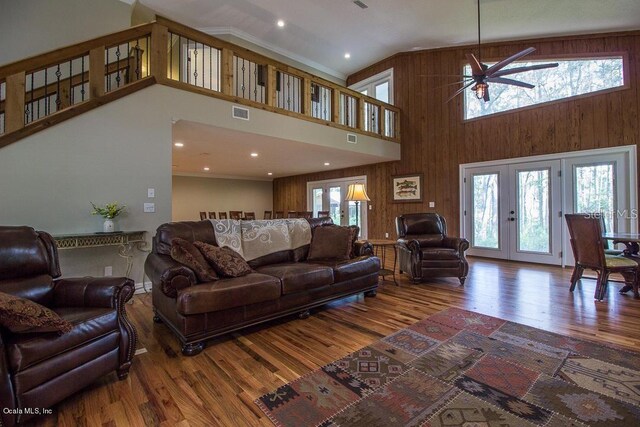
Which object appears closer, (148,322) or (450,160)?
(148,322)

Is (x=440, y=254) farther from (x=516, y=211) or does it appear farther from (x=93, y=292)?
(x=93, y=292)

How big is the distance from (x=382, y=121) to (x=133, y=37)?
5015 millimetres

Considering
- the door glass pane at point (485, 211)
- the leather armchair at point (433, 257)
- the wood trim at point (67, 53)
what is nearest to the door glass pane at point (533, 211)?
the door glass pane at point (485, 211)

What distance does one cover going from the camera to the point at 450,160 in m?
6.61

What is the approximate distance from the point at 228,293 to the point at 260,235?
3.84 feet

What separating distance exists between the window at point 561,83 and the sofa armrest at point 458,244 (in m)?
3.41

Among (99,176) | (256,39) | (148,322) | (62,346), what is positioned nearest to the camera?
(62,346)

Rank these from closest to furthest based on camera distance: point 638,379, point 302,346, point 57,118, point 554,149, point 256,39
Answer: point 638,379 → point 302,346 → point 57,118 → point 554,149 → point 256,39

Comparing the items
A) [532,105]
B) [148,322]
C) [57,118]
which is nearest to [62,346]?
[148,322]

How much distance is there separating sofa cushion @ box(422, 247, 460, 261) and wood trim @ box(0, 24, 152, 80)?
478 centimetres

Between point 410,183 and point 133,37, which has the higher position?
point 133,37

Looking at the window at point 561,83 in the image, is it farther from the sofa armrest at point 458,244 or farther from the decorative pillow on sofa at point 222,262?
the decorative pillow on sofa at point 222,262

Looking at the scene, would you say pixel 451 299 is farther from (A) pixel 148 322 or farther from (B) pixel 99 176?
(B) pixel 99 176

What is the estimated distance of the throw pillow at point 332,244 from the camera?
11.9 feet
